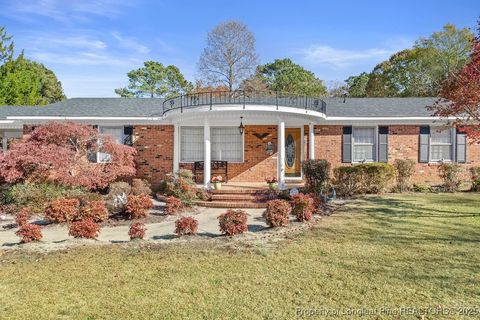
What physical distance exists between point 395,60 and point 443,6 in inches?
861

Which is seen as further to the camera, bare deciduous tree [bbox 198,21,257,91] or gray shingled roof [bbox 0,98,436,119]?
bare deciduous tree [bbox 198,21,257,91]

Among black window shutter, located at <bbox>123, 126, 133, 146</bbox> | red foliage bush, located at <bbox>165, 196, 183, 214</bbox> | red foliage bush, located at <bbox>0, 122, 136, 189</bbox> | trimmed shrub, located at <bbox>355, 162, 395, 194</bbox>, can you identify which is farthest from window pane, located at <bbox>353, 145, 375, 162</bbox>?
black window shutter, located at <bbox>123, 126, 133, 146</bbox>

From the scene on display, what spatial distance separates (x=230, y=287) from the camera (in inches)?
196

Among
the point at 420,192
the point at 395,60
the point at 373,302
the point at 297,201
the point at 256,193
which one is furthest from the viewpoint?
the point at 395,60

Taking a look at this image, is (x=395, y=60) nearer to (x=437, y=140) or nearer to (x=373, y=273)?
(x=437, y=140)

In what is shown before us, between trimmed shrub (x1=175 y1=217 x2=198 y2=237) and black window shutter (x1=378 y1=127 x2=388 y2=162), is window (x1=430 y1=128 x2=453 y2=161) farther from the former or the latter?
trimmed shrub (x1=175 y1=217 x2=198 y2=237)

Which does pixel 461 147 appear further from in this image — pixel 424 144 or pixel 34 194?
pixel 34 194

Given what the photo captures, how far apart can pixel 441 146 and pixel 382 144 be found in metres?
2.83

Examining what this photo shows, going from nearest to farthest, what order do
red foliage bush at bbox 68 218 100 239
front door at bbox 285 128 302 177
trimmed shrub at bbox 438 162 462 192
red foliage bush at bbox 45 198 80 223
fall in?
red foliage bush at bbox 68 218 100 239 < red foliage bush at bbox 45 198 80 223 < trimmed shrub at bbox 438 162 462 192 < front door at bbox 285 128 302 177

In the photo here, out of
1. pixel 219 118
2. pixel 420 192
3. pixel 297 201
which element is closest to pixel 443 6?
pixel 420 192

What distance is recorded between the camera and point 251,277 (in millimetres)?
5355

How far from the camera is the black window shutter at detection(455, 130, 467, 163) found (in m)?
15.8

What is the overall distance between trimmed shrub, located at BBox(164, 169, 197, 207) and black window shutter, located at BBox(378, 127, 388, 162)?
8.61 m

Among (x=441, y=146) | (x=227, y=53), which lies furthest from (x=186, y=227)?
(x=227, y=53)
